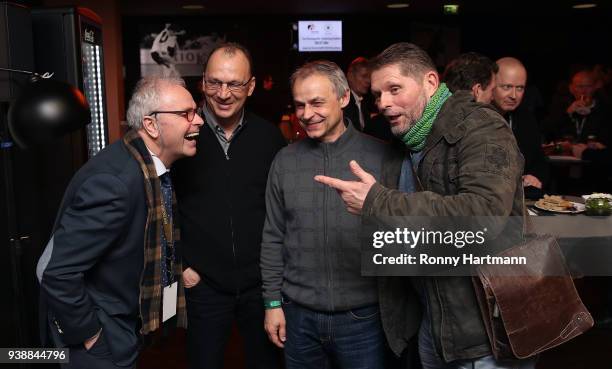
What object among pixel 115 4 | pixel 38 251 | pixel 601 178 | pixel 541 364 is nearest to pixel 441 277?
pixel 38 251

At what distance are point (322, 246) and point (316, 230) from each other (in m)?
0.06

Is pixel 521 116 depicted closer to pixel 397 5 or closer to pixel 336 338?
pixel 336 338

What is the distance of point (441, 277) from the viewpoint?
1.61m

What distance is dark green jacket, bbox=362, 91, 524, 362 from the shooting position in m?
1.42

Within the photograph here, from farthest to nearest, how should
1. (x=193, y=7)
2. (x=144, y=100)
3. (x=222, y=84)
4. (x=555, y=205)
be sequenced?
(x=193, y=7)
(x=555, y=205)
(x=222, y=84)
(x=144, y=100)

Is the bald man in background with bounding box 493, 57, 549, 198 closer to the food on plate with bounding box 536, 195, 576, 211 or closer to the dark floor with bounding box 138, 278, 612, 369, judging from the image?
the food on plate with bounding box 536, 195, 576, 211

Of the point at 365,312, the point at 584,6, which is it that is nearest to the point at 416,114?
the point at 365,312

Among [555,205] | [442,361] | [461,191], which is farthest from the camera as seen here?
[555,205]

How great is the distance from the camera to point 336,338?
200cm

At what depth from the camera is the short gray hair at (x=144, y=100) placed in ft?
6.27

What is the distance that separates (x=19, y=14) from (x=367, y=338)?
1.86m

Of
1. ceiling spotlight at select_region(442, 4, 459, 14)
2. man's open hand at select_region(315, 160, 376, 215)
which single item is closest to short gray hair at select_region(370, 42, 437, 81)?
man's open hand at select_region(315, 160, 376, 215)

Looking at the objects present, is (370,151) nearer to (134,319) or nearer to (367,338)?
(367,338)

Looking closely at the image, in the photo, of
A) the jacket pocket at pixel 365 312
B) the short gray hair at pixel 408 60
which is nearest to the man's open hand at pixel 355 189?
the short gray hair at pixel 408 60
